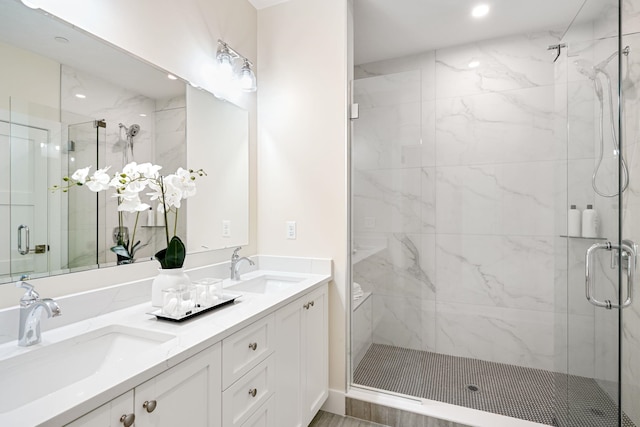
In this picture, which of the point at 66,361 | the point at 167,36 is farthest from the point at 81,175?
the point at 167,36

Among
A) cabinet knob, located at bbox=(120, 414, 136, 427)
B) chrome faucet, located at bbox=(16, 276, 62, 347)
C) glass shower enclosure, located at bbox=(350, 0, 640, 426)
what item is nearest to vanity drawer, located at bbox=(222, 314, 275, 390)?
cabinet knob, located at bbox=(120, 414, 136, 427)

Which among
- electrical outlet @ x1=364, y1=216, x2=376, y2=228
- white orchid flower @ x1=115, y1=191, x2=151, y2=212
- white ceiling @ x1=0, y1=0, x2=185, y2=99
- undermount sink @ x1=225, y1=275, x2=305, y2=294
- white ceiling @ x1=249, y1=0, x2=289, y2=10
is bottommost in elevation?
undermount sink @ x1=225, y1=275, x2=305, y2=294

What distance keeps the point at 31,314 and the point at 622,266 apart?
2202mm

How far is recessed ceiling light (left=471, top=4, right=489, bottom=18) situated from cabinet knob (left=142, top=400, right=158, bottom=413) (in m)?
2.79

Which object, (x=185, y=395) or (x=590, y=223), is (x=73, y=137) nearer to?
(x=185, y=395)

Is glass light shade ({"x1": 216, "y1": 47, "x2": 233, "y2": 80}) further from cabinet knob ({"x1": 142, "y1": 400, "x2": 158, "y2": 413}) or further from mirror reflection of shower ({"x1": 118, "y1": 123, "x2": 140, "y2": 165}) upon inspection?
cabinet knob ({"x1": 142, "y1": 400, "x2": 158, "y2": 413})

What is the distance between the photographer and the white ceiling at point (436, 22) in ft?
7.25

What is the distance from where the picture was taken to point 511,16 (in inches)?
91.7

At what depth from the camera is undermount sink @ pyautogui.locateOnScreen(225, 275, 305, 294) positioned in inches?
77.0

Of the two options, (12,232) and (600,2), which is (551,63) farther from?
(12,232)

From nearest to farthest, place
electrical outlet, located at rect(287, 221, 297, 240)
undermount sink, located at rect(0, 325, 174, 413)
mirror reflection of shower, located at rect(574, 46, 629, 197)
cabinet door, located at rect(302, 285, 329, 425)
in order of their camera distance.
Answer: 1. undermount sink, located at rect(0, 325, 174, 413)
2. mirror reflection of shower, located at rect(574, 46, 629, 197)
3. cabinet door, located at rect(302, 285, 329, 425)
4. electrical outlet, located at rect(287, 221, 297, 240)

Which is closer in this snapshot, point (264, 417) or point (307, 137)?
point (264, 417)

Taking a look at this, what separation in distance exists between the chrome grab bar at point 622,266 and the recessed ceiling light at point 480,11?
1718 mm

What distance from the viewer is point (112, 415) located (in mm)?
765
